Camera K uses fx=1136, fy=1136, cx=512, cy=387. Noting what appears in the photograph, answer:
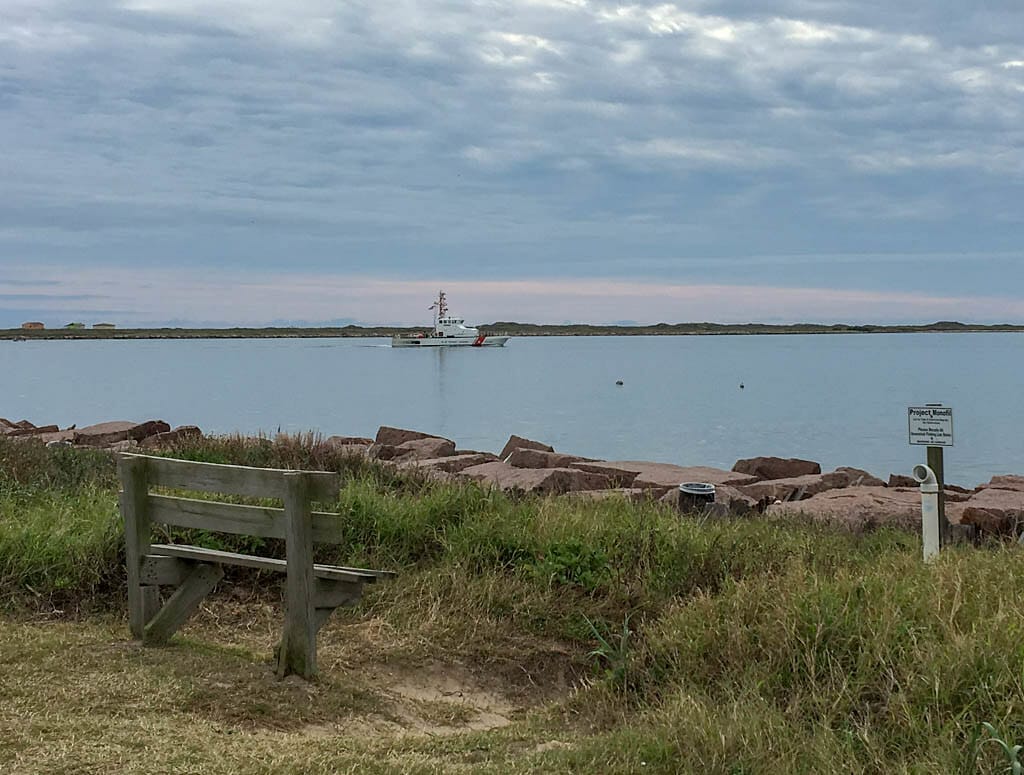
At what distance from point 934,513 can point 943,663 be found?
2566 mm

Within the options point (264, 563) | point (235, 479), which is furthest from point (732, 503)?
point (235, 479)

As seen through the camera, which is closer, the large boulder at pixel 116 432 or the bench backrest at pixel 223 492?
the bench backrest at pixel 223 492

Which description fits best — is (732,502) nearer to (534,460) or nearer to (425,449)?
(534,460)

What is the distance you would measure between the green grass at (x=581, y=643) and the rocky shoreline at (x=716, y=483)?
205cm

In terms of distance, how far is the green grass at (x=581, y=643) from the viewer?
513 cm

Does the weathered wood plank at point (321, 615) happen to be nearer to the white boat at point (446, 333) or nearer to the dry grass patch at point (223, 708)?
the dry grass patch at point (223, 708)

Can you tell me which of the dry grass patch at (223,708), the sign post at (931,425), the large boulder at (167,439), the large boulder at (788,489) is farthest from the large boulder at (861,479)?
the dry grass patch at (223,708)

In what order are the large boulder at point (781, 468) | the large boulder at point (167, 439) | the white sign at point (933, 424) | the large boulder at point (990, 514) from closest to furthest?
the white sign at point (933, 424), the large boulder at point (990, 514), the large boulder at point (167, 439), the large boulder at point (781, 468)

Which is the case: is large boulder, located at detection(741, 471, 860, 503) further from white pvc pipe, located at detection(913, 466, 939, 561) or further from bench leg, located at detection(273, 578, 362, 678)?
bench leg, located at detection(273, 578, 362, 678)

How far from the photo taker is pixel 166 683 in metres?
6.07

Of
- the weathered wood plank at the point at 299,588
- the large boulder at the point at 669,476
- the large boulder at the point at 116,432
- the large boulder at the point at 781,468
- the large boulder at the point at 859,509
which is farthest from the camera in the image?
the large boulder at the point at 116,432

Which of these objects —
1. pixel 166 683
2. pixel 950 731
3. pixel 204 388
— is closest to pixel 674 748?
pixel 950 731

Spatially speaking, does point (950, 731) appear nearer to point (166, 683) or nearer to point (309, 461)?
point (166, 683)

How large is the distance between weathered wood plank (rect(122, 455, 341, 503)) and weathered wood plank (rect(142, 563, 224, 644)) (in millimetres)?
576
